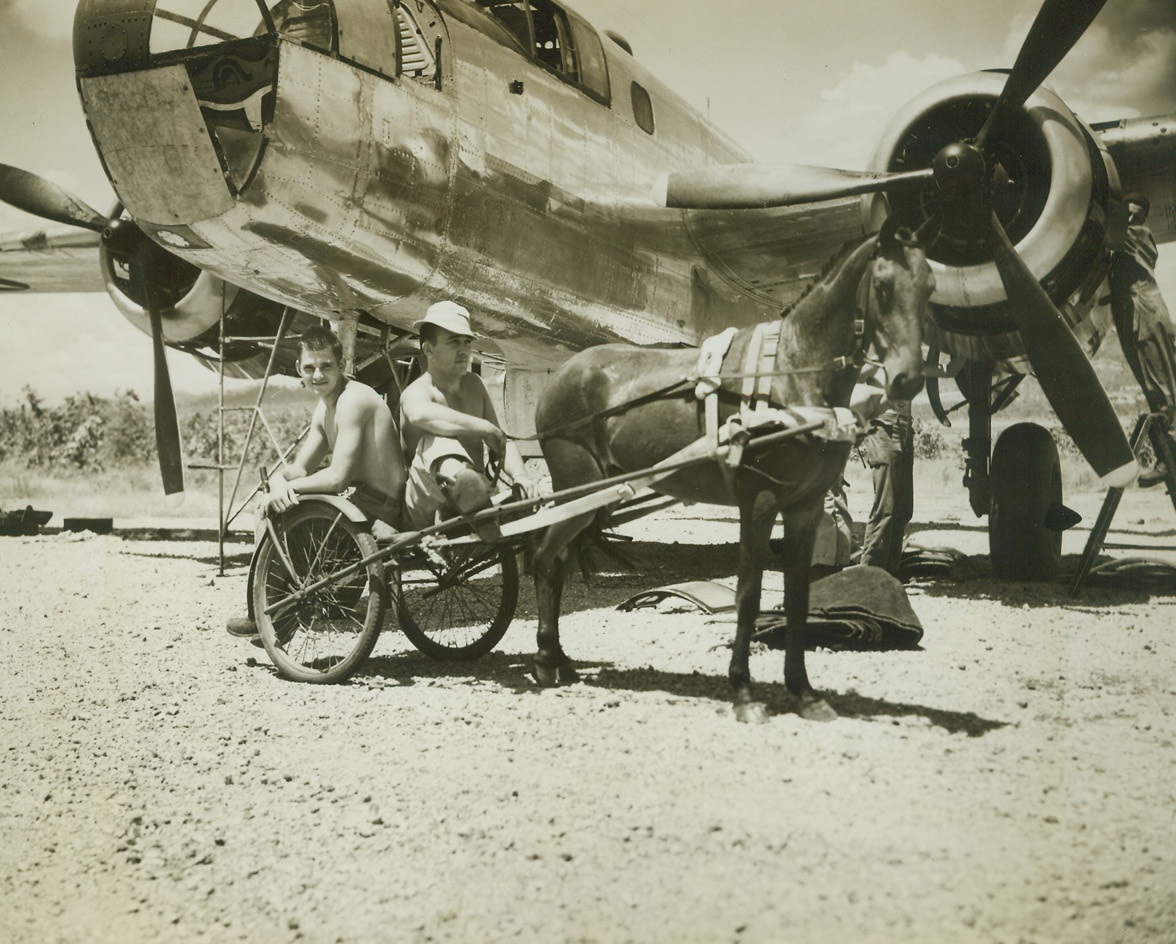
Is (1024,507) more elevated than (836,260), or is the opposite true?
(836,260)

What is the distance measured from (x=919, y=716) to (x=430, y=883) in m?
1.88

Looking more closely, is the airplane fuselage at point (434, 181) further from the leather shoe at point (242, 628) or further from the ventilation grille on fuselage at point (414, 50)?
the leather shoe at point (242, 628)

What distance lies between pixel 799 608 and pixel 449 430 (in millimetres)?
1627

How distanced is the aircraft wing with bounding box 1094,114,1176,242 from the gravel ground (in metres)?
3.02

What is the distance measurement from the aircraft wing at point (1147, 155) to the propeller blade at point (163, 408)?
677cm

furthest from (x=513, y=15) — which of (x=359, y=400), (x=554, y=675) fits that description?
(x=554, y=675)

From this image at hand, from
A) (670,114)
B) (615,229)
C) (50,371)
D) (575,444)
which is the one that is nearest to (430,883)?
(575,444)

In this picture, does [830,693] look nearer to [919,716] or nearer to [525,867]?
[919,716]

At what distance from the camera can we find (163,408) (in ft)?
25.5

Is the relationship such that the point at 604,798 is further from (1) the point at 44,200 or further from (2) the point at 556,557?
(1) the point at 44,200

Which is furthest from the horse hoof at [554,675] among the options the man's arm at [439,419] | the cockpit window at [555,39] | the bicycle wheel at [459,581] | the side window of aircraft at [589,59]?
the side window of aircraft at [589,59]

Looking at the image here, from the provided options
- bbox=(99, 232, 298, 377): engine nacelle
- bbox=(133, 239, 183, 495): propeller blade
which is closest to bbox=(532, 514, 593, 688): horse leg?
bbox=(133, 239, 183, 495): propeller blade

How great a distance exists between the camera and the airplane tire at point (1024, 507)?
6625 millimetres

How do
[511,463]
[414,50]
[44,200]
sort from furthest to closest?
[44,200]
[414,50]
[511,463]
